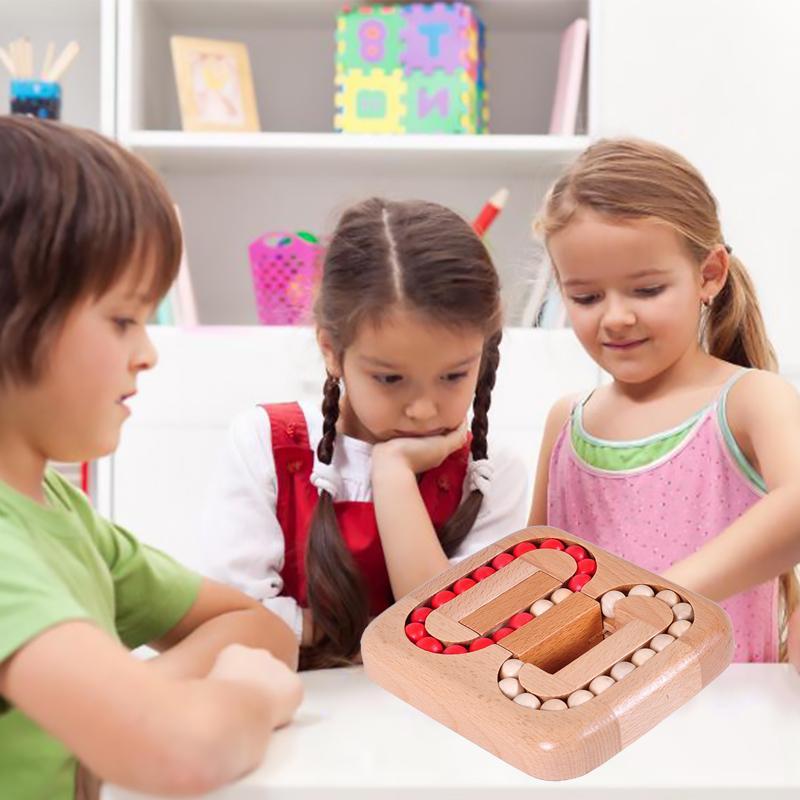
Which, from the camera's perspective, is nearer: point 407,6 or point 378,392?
point 378,392

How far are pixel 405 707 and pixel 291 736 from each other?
0.07m

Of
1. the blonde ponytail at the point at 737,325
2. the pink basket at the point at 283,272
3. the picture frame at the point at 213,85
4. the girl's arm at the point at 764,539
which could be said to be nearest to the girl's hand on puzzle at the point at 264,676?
the girl's arm at the point at 764,539

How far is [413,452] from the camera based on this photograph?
841mm

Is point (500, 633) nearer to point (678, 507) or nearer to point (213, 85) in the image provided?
point (678, 507)

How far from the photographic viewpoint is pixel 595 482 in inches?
35.7

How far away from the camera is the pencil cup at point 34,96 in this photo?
70.0 inches

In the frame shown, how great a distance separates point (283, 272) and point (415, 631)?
1.31 m

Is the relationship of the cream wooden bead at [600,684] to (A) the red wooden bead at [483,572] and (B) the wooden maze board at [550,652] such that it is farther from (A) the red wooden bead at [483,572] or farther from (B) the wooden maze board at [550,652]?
(A) the red wooden bead at [483,572]

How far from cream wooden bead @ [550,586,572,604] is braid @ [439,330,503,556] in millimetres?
280

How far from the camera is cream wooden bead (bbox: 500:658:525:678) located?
0.54m

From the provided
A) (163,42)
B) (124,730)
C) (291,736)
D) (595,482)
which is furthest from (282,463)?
(163,42)

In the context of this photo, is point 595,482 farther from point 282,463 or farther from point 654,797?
point 654,797

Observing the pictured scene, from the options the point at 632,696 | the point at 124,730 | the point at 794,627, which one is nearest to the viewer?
the point at 124,730

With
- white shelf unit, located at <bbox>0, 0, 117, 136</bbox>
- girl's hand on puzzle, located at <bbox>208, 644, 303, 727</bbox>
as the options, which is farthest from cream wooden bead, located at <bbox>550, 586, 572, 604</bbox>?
white shelf unit, located at <bbox>0, 0, 117, 136</bbox>
